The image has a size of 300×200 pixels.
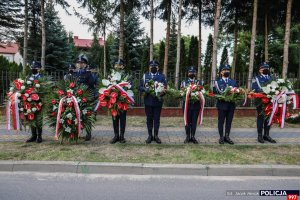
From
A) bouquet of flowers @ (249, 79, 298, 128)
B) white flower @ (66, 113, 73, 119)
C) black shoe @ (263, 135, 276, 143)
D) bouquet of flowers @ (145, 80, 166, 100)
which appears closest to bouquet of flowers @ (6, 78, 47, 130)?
white flower @ (66, 113, 73, 119)

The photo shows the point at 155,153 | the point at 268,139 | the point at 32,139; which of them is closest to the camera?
the point at 155,153

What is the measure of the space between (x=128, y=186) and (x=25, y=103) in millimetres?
3654

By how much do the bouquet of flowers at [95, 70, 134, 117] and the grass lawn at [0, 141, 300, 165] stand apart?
36.9 inches

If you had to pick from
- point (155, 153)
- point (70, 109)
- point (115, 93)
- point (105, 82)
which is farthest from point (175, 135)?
point (70, 109)

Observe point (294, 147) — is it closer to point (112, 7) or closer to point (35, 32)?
point (112, 7)

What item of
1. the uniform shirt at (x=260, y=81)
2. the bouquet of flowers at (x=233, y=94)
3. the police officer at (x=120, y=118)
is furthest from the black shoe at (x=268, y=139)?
the police officer at (x=120, y=118)

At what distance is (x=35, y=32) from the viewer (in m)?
24.3

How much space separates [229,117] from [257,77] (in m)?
1.27

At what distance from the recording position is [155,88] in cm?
775

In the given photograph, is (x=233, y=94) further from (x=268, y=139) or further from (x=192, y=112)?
(x=268, y=139)

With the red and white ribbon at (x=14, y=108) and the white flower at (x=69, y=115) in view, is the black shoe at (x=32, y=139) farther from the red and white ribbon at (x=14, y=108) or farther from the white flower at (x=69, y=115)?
the white flower at (x=69, y=115)

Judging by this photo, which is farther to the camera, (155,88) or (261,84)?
(261,84)

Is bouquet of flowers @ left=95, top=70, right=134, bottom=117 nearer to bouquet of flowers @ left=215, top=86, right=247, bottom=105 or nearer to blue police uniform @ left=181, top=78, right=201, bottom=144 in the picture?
blue police uniform @ left=181, top=78, right=201, bottom=144

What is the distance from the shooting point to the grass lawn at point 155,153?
636 cm
